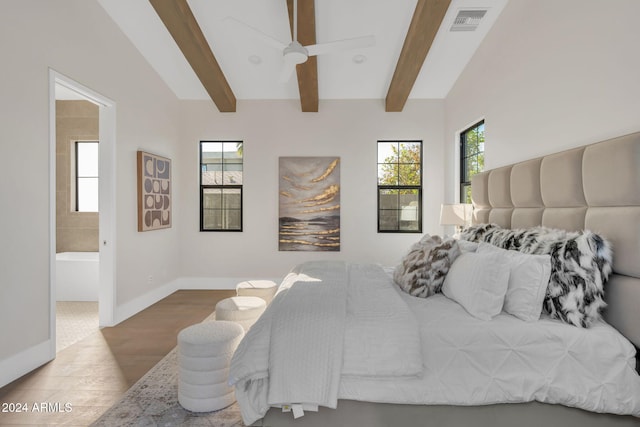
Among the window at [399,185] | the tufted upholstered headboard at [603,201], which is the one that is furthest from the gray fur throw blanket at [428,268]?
the window at [399,185]

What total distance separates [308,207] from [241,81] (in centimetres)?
198

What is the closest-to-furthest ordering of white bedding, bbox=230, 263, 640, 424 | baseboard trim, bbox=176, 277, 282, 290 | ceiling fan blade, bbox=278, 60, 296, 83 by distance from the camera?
white bedding, bbox=230, 263, 640, 424, ceiling fan blade, bbox=278, 60, 296, 83, baseboard trim, bbox=176, 277, 282, 290

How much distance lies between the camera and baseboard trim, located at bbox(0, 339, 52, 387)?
2.28 meters

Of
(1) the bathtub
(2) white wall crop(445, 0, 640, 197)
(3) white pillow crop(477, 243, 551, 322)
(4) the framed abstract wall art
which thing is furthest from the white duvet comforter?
(1) the bathtub

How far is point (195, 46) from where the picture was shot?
140 inches

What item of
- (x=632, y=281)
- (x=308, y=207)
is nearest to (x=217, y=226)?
(x=308, y=207)

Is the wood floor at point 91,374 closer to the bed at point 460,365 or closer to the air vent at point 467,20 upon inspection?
the bed at point 460,365

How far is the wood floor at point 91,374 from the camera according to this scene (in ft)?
6.47

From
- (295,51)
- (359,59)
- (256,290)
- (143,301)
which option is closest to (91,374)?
(256,290)

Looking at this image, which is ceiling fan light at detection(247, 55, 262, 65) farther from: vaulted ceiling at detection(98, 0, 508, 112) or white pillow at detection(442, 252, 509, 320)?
white pillow at detection(442, 252, 509, 320)

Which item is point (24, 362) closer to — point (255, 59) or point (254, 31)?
point (254, 31)

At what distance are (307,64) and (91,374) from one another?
3.56 meters

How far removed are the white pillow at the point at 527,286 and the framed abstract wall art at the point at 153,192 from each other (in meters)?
3.80

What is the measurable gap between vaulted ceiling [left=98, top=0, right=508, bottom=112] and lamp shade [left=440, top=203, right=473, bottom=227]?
1.64m
